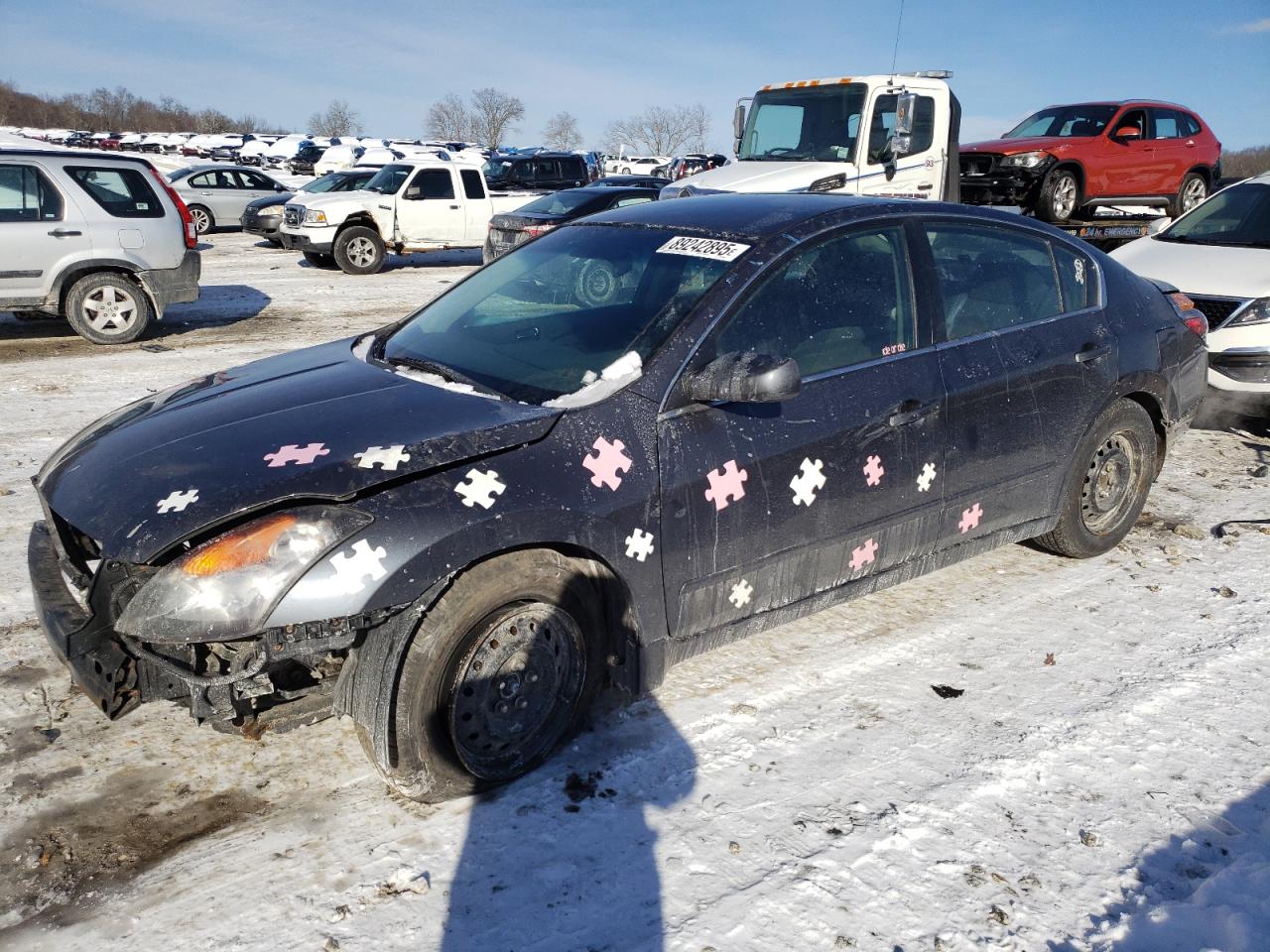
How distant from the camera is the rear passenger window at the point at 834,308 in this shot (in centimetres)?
343

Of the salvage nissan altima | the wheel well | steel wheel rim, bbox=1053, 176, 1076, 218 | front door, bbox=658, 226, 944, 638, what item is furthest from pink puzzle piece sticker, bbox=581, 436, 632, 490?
steel wheel rim, bbox=1053, 176, 1076, 218

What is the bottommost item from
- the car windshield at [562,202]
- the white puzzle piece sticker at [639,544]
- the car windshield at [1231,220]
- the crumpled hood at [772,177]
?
the white puzzle piece sticker at [639,544]

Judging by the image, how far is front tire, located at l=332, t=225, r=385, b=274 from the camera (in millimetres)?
16375

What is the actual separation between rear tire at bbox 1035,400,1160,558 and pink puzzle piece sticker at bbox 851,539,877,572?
4.24 ft

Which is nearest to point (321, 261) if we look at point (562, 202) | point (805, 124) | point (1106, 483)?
point (562, 202)

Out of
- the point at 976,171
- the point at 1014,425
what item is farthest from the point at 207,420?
the point at 976,171

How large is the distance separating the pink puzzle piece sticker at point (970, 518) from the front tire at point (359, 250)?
14.3m

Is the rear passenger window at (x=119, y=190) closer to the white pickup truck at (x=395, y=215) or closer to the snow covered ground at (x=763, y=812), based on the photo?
the white pickup truck at (x=395, y=215)

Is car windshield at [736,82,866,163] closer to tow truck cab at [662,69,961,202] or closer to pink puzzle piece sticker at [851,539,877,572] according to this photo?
tow truck cab at [662,69,961,202]

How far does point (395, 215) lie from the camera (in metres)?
17.0

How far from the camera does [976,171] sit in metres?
13.0

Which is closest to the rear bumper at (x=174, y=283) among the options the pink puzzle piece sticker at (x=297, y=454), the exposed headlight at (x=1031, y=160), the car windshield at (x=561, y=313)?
the car windshield at (x=561, y=313)

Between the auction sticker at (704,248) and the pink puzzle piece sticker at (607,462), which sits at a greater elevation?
the auction sticker at (704,248)

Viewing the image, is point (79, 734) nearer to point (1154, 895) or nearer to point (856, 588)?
point (856, 588)
